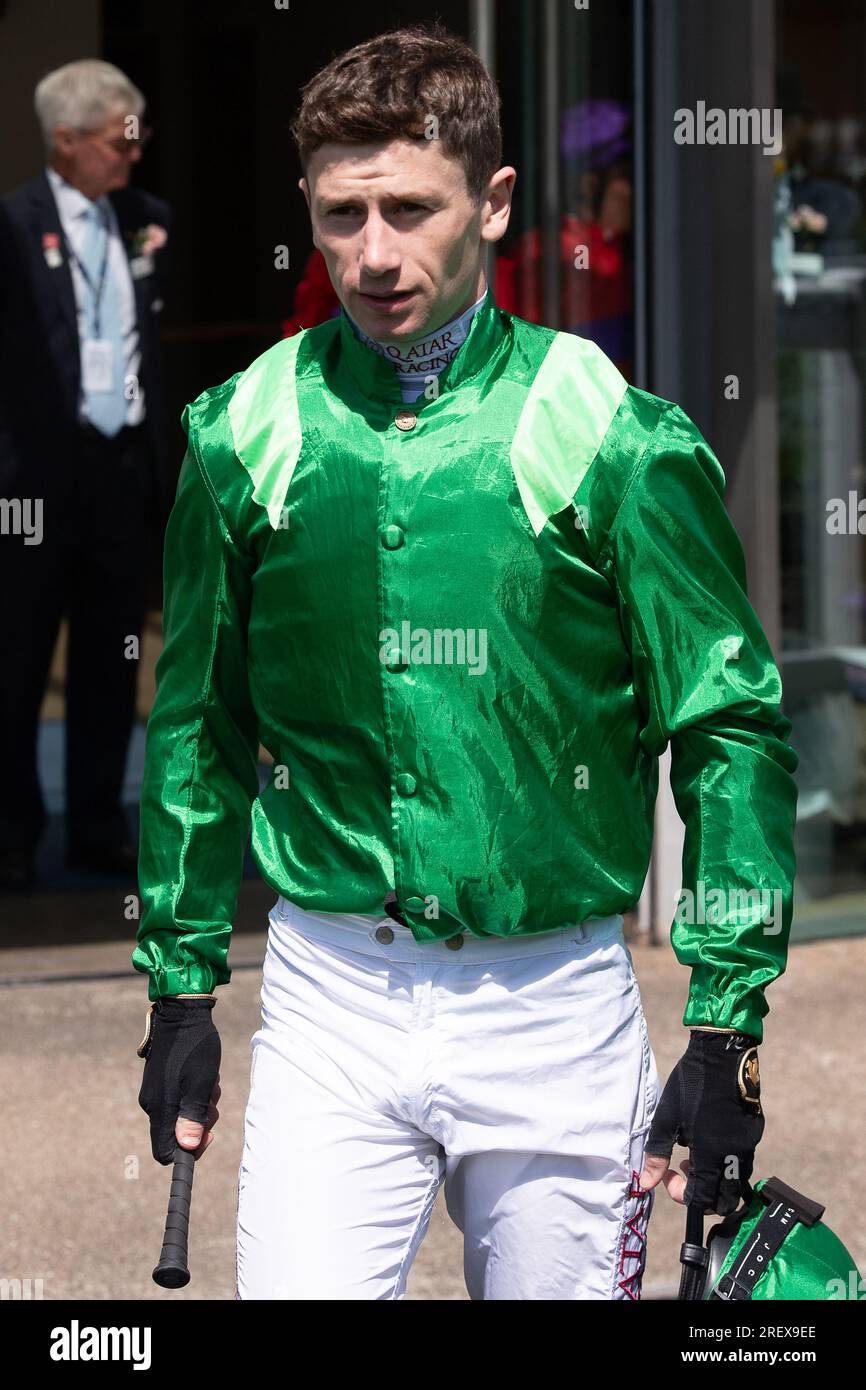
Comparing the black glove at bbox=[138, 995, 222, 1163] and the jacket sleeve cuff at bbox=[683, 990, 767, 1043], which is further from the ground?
the jacket sleeve cuff at bbox=[683, 990, 767, 1043]

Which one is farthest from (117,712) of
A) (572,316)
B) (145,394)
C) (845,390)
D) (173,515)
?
(173,515)

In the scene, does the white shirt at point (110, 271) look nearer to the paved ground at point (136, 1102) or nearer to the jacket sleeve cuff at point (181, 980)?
the paved ground at point (136, 1102)

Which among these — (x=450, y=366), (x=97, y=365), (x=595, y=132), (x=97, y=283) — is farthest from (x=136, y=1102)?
(x=450, y=366)

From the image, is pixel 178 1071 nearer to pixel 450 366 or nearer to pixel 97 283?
pixel 450 366

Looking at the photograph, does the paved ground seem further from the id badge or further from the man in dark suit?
the id badge

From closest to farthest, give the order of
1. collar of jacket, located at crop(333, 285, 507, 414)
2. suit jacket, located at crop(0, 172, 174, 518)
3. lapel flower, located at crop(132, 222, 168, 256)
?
collar of jacket, located at crop(333, 285, 507, 414) < suit jacket, located at crop(0, 172, 174, 518) < lapel flower, located at crop(132, 222, 168, 256)

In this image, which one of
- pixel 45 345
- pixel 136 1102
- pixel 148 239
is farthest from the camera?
pixel 148 239

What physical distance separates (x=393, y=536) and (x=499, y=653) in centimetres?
17

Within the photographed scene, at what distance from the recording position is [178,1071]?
242cm

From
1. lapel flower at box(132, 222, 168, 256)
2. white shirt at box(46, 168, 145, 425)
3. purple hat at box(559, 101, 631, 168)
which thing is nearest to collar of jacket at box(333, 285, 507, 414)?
purple hat at box(559, 101, 631, 168)

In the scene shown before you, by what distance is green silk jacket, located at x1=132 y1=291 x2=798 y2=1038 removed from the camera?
2.33 m

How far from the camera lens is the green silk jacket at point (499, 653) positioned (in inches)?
91.7

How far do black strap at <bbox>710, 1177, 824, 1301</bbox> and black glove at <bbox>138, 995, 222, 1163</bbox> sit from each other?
0.62 m

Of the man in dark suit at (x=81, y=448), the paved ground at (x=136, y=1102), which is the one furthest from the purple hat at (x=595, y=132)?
the paved ground at (x=136, y=1102)
